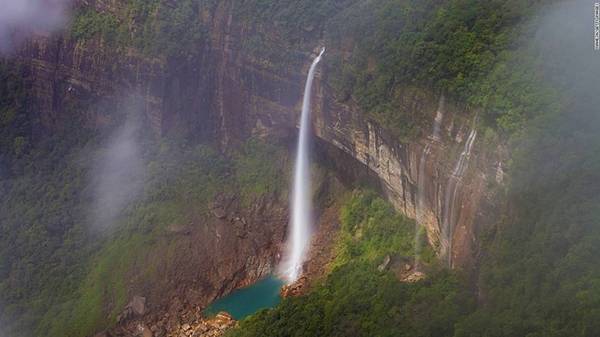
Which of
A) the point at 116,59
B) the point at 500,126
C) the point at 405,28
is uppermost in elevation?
the point at 405,28

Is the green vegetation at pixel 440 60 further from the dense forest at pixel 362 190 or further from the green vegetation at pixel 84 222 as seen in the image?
the green vegetation at pixel 84 222

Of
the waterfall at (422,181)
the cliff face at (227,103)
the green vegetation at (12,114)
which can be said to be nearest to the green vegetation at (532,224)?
the waterfall at (422,181)

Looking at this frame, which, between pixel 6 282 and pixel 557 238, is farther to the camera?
pixel 6 282

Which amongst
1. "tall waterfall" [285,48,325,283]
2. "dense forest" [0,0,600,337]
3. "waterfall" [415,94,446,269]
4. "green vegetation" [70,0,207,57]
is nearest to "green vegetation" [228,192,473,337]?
"dense forest" [0,0,600,337]

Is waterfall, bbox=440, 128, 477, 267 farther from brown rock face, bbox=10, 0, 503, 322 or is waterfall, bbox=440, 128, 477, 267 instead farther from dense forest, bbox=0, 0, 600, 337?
dense forest, bbox=0, 0, 600, 337

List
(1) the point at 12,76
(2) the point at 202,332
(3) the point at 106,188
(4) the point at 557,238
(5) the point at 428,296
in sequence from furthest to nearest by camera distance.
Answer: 1. (1) the point at 12,76
2. (3) the point at 106,188
3. (2) the point at 202,332
4. (5) the point at 428,296
5. (4) the point at 557,238

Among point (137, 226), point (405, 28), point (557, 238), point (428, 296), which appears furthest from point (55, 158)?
point (557, 238)

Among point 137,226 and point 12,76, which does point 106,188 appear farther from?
point 12,76

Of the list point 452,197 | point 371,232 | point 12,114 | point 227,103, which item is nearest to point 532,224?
point 452,197
